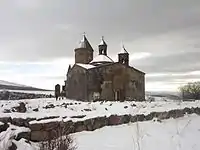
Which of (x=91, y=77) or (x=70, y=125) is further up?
(x=91, y=77)

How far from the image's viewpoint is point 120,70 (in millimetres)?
32125

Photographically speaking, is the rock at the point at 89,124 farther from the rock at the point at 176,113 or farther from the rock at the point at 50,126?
the rock at the point at 176,113

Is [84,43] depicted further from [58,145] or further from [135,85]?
[58,145]

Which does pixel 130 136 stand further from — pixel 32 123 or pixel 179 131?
pixel 32 123

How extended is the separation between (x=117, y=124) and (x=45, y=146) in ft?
13.4

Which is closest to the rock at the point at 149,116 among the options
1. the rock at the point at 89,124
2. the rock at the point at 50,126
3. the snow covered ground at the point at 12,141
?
the rock at the point at 89,124

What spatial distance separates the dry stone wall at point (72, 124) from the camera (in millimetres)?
5344

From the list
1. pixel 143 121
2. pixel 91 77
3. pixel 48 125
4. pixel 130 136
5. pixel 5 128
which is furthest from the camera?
pixel 91 77

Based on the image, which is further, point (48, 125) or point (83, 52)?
point (83, 52)

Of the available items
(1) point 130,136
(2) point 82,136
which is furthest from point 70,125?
(1) point 130,136

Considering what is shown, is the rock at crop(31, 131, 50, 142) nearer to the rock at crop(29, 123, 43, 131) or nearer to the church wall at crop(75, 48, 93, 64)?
the rock at crop(29, 123, 43, 131)

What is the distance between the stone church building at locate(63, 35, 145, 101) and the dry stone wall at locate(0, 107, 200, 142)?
67.9 ft

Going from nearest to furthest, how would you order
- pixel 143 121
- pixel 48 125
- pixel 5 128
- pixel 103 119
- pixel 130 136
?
pixel 5 128 → pixel 48 125 → pixel 130 136 → pixel 103 119 → pixel 143 121

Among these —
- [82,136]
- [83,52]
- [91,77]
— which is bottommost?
[82,136]
